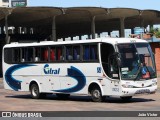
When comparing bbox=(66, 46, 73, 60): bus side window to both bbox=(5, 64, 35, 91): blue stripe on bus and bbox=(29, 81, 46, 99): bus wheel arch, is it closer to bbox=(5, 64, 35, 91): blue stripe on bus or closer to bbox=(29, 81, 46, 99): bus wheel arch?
bbox=(29, 81, 46, 99): bus wheel arch

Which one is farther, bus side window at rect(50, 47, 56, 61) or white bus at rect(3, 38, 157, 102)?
bus side window at rect(50, 47, 56, 61)

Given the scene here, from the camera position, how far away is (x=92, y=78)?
21.2 metres

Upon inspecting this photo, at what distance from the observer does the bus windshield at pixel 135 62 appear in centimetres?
2006

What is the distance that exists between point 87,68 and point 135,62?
2.36 m

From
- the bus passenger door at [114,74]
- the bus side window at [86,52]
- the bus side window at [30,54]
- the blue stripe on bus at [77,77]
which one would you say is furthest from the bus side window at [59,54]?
the bus passenger door at [114,74]

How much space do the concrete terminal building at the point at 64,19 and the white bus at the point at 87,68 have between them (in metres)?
29.0

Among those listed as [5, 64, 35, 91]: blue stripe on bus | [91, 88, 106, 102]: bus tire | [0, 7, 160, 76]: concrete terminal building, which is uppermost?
[0, 7, 160, 76]: concrete terminal building

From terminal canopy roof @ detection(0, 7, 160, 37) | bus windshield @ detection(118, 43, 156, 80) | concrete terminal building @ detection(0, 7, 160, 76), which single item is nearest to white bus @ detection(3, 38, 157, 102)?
bus windshield @ detection(118, 43, 156, 80)

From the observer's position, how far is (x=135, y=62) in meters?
20.3

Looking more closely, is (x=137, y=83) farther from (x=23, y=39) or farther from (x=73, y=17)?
(x=23, y=39)

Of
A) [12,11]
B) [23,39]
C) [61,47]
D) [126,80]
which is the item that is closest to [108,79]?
[126,80]

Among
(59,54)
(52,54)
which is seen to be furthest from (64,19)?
(59,54)

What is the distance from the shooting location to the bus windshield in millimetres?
20062

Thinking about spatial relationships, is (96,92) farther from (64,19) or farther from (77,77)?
(64,19)
